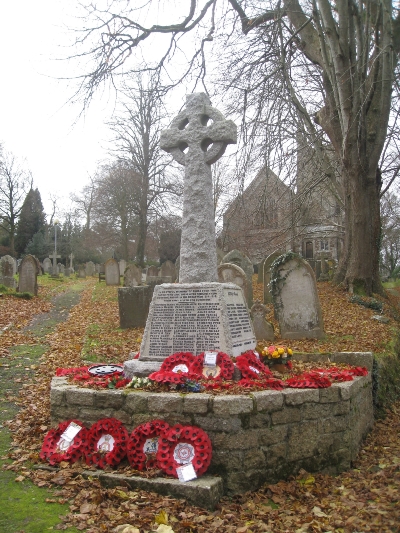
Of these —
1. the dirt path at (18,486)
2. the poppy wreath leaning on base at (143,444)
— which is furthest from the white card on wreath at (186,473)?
the dirt path at (18,486)

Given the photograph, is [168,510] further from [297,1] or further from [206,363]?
[297,1]

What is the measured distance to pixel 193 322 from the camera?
5.31 m

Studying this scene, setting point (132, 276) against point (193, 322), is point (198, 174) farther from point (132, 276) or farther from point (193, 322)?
point (132, 276)

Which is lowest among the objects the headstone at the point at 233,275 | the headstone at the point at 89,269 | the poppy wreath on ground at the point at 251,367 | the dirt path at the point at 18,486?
the dirt path at the point at 18,486

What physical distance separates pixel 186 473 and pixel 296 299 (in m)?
6.18

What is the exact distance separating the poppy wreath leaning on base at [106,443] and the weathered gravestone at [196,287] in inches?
36.8

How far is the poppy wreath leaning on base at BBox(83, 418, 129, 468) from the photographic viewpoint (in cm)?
418

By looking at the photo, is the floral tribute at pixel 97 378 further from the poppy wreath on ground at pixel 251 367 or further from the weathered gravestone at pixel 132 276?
the weathered gravestone at pixel 132 276

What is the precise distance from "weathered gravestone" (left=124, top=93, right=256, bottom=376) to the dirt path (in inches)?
63.0

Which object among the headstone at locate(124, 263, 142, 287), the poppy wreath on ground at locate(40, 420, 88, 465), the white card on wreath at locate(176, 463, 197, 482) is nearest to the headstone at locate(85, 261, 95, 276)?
the headstone at locate(124, 263, 142, 287)

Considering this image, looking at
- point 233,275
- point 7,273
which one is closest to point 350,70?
point 233,275

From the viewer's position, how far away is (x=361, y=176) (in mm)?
13555

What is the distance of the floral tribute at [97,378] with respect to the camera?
188 inches

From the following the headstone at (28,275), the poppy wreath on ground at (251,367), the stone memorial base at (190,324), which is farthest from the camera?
the headstone at (28,275)
